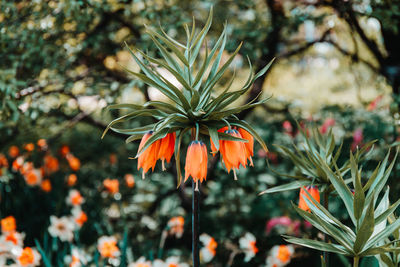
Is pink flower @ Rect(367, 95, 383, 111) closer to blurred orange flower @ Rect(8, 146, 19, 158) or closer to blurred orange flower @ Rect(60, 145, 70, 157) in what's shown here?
blurred orange flower @ Rect(60, 145, 70, 157)

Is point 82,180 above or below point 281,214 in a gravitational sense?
above

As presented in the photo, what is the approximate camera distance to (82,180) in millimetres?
3510

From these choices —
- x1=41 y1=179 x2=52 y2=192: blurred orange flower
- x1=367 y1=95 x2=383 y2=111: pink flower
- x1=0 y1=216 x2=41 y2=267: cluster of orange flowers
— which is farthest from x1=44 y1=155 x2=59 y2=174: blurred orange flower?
x1=367 y1=95 x2=383 y2=111: pink flower

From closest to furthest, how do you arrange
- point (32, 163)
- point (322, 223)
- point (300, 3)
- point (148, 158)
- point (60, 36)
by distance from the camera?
point (322, 223) < point (148, 158) < point (60, 36) < point (300, 3) < point (32, 163)

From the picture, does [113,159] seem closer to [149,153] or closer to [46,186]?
[46,186]

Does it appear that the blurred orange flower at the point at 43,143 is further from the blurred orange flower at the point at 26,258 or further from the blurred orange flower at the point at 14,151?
the blurred orange flower at the point at 26,258

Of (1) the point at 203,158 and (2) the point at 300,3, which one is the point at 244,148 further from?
(2) the point at 300,3

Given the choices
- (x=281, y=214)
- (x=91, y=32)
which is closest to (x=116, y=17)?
(x=91, y=32)

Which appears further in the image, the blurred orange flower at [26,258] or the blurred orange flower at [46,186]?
the blurred orange flower at [46,186]

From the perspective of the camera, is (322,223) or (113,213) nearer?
(322,223)

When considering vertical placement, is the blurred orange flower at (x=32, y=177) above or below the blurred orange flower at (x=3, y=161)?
below

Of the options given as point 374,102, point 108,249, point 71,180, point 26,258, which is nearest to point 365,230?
point 108,249

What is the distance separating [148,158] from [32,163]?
2.58m

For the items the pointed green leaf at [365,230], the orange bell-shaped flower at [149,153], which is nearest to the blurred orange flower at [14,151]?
the orange bell-shaped flower at [149,153]
